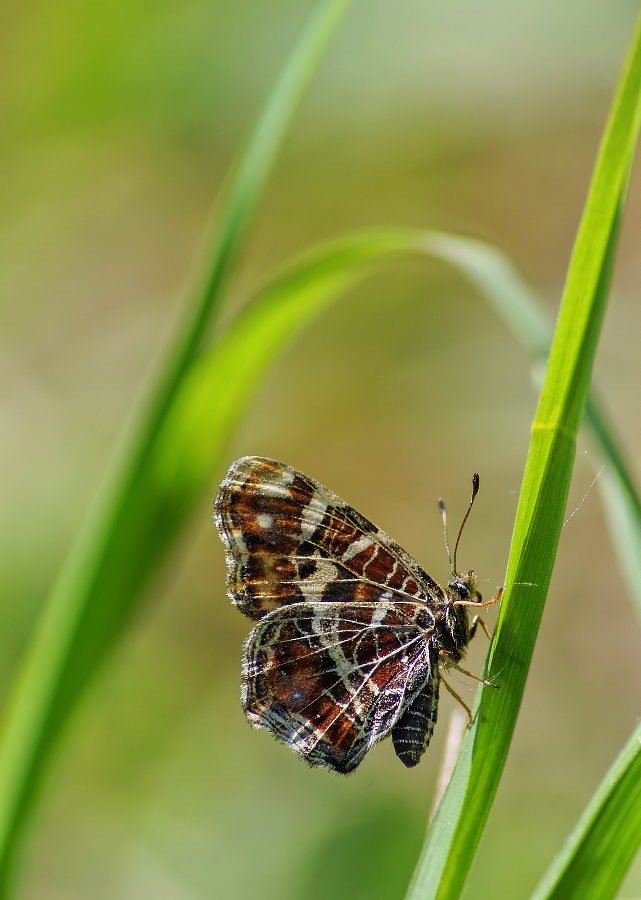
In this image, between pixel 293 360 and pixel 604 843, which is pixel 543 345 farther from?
pixel 293 360

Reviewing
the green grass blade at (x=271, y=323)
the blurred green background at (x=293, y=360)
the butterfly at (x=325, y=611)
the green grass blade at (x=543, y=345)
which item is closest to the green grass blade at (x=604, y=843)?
the green grass blade at (x=543, y=345)

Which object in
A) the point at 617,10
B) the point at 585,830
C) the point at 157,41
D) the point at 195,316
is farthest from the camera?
the point at 157,41

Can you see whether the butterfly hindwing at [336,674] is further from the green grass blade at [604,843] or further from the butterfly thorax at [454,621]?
the green grass blade at [604,843]

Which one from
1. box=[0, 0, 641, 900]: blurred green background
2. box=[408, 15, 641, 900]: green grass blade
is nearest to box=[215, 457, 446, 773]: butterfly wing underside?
box=[408, 15, 641, 900]: green grass blade

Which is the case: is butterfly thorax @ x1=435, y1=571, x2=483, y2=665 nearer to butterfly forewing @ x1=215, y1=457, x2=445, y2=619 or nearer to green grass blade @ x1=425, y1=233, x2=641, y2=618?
butterfly forewing @ x1=215, y1=457, x2=445, y2=619

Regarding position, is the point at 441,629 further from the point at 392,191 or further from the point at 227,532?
the point at 392,191

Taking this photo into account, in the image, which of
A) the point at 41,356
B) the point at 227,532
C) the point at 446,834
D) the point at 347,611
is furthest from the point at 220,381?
the point at 41,356
